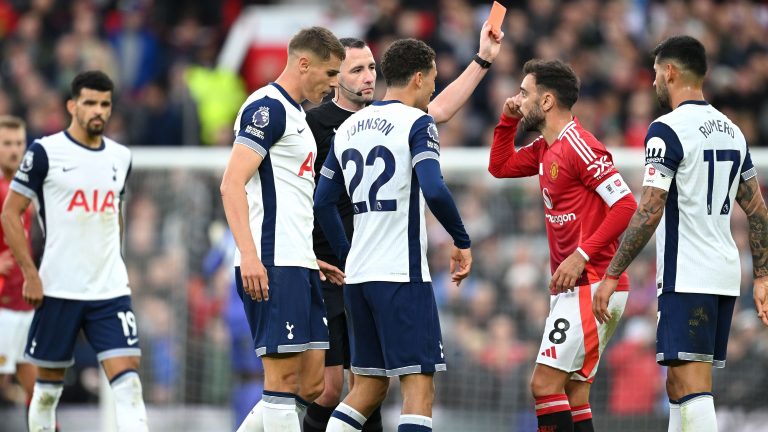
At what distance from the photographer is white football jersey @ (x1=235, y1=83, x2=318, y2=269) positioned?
25.2ft

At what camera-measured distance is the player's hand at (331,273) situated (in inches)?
337

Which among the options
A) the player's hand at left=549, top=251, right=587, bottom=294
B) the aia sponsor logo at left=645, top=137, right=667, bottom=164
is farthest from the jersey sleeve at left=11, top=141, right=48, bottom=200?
the aia sponsor logo at left=645, top=137, right=667, bottom=164

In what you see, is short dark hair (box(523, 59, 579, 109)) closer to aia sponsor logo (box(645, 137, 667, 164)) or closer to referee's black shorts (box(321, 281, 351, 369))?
aia sponsor logo (box(645, 137, 667, 164))

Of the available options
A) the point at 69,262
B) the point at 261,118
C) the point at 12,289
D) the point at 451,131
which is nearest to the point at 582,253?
the point at 261,118

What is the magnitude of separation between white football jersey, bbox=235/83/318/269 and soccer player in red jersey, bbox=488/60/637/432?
5.11 ft

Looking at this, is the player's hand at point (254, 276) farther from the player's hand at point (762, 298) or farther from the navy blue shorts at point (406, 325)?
the player's hand at point (762, 298)

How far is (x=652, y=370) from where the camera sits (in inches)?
512

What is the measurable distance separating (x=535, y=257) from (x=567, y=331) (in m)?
5.09

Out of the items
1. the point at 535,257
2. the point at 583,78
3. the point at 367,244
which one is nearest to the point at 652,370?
the point at 535,257

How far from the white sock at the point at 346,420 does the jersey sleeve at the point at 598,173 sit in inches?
78.5

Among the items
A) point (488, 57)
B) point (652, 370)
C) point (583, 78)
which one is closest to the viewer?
point (488, 57)

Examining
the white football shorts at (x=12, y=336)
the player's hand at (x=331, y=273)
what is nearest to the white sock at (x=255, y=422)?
the player's hand at (x=331, y=273)

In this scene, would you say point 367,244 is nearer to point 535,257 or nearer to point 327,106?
point 327,106

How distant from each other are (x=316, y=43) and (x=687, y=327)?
276cm
